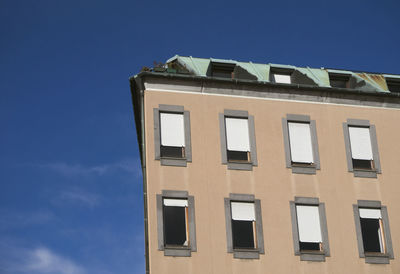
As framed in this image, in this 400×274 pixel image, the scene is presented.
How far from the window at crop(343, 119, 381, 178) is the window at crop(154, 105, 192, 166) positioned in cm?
850

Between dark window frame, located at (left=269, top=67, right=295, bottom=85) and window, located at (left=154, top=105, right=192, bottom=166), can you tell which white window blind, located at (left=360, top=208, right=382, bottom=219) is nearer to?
dark window frame, located at (left=269, top=67, right=295, bottom=85)

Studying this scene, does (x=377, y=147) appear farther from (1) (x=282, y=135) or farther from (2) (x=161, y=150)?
(2) (x=161, y=150)

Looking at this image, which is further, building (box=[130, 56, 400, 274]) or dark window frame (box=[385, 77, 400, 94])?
dark window frame (box=[385, 77, 400, 94])

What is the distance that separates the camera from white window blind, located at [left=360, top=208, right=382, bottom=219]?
36.1 meters

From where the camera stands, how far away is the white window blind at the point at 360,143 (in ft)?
123

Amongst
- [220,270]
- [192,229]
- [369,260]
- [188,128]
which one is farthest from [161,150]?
[369,260]

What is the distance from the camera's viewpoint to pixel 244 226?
34375 millimetres

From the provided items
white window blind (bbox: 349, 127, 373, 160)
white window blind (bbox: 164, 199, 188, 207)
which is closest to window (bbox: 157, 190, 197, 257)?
white window blind (bbox: 164, 199, 188, 207)

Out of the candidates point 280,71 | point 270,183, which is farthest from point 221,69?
point 270,183

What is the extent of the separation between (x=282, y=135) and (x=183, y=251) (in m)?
8.25

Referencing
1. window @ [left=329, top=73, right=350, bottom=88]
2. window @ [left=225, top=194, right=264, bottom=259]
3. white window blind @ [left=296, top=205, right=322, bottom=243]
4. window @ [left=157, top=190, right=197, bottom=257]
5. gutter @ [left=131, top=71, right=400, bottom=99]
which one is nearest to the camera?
window @ [left=157, top=190, right=197, bottom=257]

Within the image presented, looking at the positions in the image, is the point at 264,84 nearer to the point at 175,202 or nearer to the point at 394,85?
the point at 175,202

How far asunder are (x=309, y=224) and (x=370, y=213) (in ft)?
11.1

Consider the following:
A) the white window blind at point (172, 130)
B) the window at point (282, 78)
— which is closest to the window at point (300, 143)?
the window at point (282, 78)
